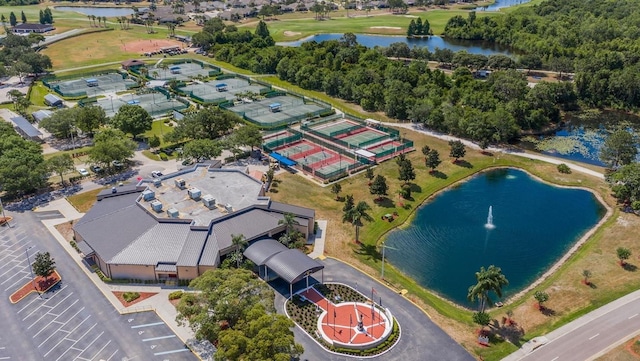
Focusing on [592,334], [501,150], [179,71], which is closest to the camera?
[592,334]

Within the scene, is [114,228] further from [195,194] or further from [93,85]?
[93,85]

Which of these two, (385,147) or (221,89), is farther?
(221,89)

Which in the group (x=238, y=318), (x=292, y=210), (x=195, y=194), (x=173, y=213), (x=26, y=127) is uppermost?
(x=26, y=127)

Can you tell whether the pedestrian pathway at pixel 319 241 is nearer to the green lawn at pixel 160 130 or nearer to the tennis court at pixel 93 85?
the green lawn at pixel 160 130

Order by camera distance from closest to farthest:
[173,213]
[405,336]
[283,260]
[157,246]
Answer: [405,336], [283,260], [157,246], [173,213]

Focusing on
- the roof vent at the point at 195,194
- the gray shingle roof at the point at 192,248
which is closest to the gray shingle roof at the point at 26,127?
the roof vent at the point at 195,194

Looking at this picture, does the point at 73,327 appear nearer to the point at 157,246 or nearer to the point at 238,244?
the point at 157,246

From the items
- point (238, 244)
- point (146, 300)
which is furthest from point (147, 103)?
point (146, 300)

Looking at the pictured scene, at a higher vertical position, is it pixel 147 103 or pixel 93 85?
pixel 93 85
